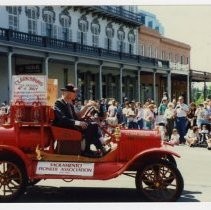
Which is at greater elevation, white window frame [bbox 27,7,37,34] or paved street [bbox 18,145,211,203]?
white window frame [bbox 27,7,37,34]

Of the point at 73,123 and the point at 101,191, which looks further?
the point at 101,191

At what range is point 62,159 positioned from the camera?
7770 mm

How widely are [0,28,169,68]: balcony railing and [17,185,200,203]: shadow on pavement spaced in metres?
18.6

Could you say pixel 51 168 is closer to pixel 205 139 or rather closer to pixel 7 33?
pixel 205 139

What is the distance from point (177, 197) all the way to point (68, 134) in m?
1.69

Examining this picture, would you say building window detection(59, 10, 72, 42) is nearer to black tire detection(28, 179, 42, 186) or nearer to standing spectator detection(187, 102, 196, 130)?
standing spectator detection(187, 102, 196, 130)

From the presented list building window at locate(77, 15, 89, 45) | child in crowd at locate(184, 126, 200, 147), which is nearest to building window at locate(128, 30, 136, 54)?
building window at locate(77, 15, 89, 45)

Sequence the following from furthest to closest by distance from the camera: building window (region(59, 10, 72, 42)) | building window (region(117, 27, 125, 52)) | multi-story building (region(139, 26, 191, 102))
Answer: multi-story building (region(139, 26, 191, 102))
building window (region(117, 27, 125, 52))
building window (region(59, 10, 72, 42))

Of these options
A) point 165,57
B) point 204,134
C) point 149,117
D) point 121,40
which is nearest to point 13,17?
point 121,40

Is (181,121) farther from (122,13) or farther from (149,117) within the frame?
(122,13)

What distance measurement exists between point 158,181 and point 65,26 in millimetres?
29719

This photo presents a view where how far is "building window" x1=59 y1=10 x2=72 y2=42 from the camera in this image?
36.2 metres

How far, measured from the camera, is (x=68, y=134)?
7805 millimetres
